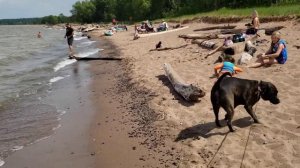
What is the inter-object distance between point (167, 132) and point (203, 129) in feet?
2.43

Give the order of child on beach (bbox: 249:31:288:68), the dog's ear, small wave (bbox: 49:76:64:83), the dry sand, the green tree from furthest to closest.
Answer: the green tree → small wave (bbox: 49:76:64:83) → child on beach (bbox: 249:31:288:68) → the dog's ear → the dry sand

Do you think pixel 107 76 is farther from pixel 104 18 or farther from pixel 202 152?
pixel 104 18

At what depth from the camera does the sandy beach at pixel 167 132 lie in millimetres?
6238

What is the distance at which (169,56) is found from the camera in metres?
16.5

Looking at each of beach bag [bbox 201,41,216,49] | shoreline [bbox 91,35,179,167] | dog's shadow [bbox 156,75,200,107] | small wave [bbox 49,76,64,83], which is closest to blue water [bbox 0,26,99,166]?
small wave [bbox 49,76,64,83]

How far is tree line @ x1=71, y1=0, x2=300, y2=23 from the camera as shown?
152 ft

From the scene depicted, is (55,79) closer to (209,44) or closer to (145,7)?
→ (209,44)

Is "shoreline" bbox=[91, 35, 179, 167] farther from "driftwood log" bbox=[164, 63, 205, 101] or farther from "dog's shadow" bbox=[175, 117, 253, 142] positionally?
"driftwood log" bbox=[164, 63, 205, 101]

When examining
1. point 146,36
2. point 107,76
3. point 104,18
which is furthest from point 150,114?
point 104,18

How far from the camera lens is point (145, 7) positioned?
80375 millimetres


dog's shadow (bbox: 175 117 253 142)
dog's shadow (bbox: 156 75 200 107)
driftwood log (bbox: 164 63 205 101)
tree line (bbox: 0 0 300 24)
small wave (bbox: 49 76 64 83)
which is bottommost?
small wave (bbox: 49 76 64 83)

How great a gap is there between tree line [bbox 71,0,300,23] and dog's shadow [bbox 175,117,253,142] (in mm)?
26507

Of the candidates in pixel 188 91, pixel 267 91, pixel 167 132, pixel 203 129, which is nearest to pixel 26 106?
pixel 188 91

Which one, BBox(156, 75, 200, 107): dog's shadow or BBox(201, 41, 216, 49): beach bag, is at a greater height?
BBox(201, 41, 216, 49): beach bag
